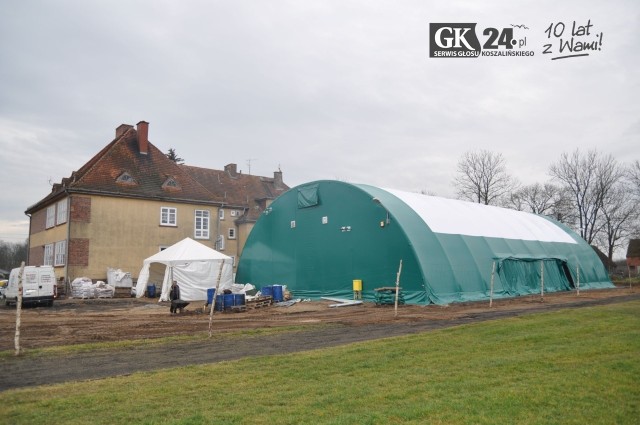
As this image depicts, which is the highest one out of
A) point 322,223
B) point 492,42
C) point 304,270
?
point 492,42

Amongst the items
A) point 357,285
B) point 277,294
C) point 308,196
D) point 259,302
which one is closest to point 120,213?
point 308,196

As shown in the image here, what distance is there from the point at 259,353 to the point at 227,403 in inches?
166

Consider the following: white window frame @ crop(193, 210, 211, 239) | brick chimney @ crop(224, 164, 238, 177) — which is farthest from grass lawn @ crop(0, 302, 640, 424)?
brick chimney @ crop(224, 164, 238, 177)

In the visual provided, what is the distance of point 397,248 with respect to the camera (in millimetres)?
24719

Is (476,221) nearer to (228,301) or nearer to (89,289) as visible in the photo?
(228,301)

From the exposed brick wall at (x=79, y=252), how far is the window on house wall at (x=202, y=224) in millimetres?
8563

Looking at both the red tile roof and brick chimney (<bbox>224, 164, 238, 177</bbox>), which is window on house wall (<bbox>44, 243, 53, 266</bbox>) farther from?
brick chimney (<bbox>224, 164, 238, 177</bbox>)

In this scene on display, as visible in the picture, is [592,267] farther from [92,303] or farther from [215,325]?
[92,303]

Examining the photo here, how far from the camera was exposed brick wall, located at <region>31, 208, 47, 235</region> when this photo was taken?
42.4 m

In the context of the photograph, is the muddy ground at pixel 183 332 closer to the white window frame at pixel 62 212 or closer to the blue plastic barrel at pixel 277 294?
the blue plastic barrel at pixel 277 294

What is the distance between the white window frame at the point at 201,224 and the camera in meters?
41.7

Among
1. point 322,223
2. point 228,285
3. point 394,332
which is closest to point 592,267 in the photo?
point 322,223

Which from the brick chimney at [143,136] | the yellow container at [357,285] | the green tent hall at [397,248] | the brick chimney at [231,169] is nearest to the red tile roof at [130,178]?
the brick chimney at [143,136]

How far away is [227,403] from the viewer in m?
6.87
